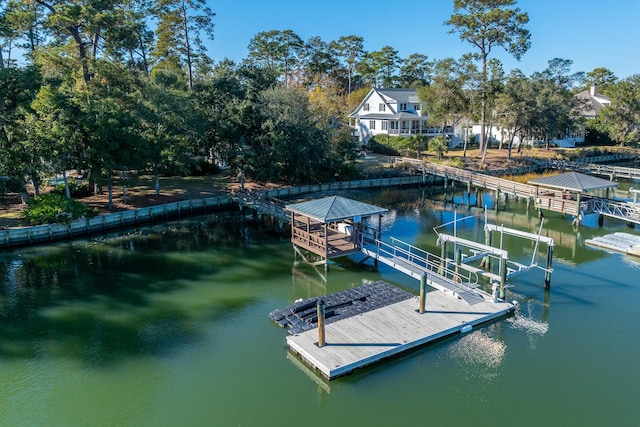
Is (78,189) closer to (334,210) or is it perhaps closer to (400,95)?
(334,210)

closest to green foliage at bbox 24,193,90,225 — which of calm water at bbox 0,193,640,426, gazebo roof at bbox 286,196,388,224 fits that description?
calm water at bbox 0,193,640,426

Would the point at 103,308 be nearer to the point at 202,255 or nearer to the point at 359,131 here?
the point at 202,255

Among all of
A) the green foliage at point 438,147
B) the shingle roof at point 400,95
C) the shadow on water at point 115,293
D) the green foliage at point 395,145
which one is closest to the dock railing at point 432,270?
the shadow on water at point 115,293

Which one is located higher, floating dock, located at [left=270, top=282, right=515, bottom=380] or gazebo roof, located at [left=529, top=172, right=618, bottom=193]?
gazebo roof, located at [left=529, top=172, right=618, bottom=193]

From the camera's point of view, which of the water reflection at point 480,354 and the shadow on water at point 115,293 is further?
the shadow on water at point 115,293

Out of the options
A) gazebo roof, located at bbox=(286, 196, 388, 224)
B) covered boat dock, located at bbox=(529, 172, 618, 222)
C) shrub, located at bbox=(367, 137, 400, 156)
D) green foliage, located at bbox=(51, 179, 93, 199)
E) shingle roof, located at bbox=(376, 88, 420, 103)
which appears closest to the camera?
gazebo roof, located at bbox=(286, 196, 388, 224)

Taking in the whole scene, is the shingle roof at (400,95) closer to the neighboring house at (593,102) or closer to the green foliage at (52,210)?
the neighboring house at (593,102)

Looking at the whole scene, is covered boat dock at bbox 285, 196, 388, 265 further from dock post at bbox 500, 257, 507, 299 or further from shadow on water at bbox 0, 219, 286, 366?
dock post at bbox 500, 257, 507, 299
